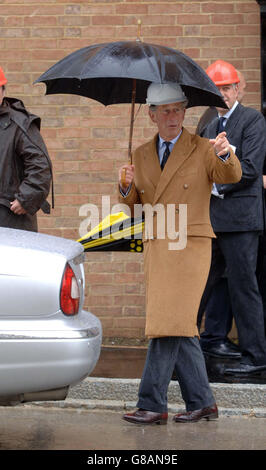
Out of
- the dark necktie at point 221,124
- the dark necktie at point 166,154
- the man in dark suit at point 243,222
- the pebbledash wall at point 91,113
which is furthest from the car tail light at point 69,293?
the pebbledash wall at point 91,113

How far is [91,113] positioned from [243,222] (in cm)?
219

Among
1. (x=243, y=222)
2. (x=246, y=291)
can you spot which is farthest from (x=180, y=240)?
(x=246, y=291)

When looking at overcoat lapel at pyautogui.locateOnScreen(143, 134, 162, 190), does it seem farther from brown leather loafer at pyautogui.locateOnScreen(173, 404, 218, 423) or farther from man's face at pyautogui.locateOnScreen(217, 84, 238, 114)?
brown leather loafer at pyautogui.locateOnScreen(173, 404, 218, 423)

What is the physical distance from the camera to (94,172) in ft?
28.4

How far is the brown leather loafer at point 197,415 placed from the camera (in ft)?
19.7

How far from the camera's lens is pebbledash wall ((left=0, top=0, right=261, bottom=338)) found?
8.58 metres

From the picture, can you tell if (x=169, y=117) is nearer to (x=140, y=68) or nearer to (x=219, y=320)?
(x=140, y=68)

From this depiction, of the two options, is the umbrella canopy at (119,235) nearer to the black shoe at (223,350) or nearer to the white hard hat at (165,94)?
the black shoe at (223,350)

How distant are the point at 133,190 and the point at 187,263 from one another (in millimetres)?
555

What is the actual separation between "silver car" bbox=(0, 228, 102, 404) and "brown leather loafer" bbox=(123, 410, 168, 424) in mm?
1174

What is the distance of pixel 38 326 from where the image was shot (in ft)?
15.5

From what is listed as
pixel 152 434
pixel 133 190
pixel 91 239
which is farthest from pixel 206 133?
pixel 152 434

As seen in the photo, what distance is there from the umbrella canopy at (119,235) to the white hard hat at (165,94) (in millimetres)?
1459
